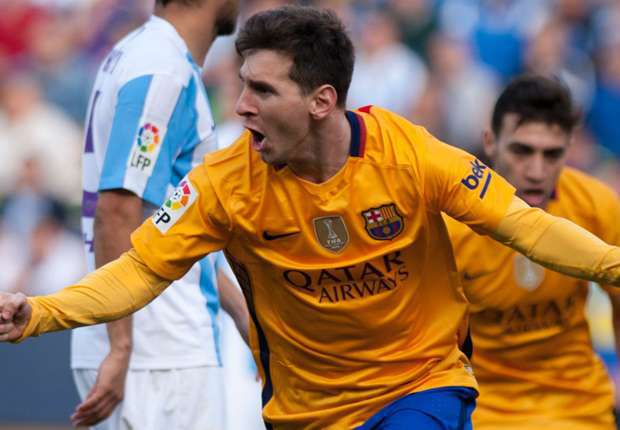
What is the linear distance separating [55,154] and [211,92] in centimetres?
143

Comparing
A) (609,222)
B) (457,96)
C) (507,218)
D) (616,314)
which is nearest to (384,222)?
(507,218)

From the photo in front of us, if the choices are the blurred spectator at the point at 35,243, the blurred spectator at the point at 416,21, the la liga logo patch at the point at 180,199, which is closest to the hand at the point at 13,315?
the la liga logo patch at the point at 180,199

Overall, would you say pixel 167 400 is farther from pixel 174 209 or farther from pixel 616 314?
pixel 616 314

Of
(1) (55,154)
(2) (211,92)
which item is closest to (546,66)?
(2) (211,92)

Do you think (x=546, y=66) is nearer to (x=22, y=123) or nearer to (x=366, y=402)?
(x=22, y=123)

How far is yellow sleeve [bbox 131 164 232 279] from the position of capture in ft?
15.3

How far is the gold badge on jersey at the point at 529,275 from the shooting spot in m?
6.06

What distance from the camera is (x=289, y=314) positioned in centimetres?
492

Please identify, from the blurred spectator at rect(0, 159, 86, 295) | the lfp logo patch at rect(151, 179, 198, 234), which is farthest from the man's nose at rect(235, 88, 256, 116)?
the blurred spectator at rect(0, 159, 86, 295)

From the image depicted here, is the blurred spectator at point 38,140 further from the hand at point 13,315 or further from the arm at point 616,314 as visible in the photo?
the hand at point 13,315

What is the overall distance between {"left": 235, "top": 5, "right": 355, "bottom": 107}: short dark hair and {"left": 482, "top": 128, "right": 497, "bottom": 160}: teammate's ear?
75.6 inches

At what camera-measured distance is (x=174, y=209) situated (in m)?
4.67

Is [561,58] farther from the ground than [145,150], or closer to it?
closer to it

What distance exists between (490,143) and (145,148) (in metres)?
2.03
